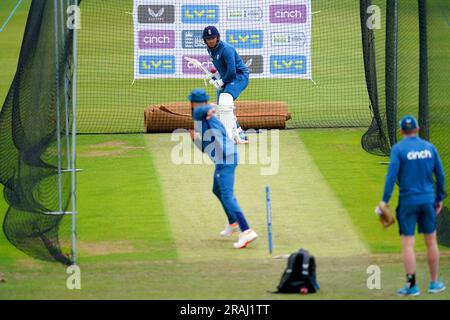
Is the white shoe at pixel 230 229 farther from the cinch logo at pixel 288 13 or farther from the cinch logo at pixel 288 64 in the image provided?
the cinch logo at pixel 288 13

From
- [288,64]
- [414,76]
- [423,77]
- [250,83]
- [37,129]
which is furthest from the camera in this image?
[250,83]

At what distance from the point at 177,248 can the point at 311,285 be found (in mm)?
2693

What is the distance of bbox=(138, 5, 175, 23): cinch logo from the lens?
77.4 feet

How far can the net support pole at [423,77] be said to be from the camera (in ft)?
52.0

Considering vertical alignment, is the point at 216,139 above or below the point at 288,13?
below

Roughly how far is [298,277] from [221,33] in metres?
11.8

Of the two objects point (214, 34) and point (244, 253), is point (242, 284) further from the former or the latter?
point (214, 34)

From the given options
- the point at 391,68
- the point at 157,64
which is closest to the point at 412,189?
the point at 391,68

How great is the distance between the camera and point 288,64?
2423cm

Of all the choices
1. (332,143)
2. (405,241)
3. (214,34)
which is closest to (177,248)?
(405,241)

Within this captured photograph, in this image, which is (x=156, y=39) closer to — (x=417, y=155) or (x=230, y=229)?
(x=230, y=229)

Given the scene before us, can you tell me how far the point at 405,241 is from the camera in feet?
40.9

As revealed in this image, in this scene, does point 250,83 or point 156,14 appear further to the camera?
point 250,83

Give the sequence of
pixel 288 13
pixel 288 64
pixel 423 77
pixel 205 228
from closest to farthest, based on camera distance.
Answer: pixel 205 228 → pixel 423 77 → pixel 288 13 → pixel 288 64
